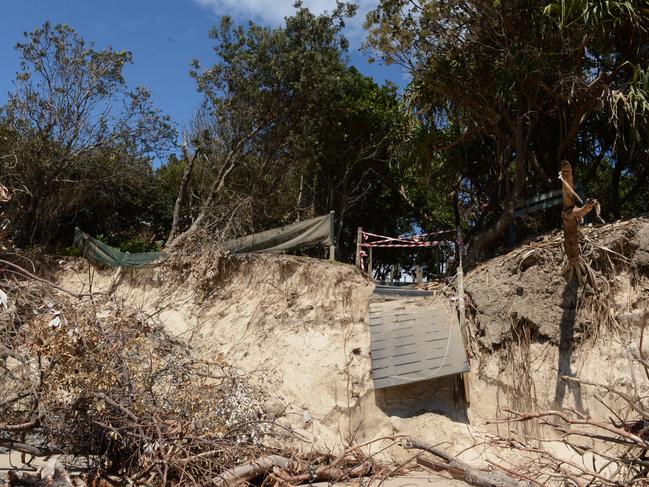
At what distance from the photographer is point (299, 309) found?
1177 cm

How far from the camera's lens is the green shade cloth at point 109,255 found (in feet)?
44.9

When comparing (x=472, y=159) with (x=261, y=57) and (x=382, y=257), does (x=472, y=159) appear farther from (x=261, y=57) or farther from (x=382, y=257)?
(x=382, y=257)

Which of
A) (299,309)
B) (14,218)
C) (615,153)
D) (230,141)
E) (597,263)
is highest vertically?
(230,141)

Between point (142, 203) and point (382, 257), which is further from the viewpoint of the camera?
point (382, 257)

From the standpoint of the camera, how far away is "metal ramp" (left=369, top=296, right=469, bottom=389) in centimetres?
980

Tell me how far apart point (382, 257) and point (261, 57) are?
8.33m

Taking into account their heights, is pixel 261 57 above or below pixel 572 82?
above

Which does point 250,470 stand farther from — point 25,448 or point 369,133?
point 369,133

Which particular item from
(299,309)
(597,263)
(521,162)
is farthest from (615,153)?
(299,309)

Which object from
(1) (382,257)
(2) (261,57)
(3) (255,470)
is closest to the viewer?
(3) (255,470)

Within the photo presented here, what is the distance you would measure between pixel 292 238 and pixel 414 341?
11.2 ft

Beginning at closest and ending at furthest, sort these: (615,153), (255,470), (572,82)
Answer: (255,470)
(572,82)
(615,153)

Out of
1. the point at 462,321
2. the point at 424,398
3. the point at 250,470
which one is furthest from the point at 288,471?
the point at 462,321

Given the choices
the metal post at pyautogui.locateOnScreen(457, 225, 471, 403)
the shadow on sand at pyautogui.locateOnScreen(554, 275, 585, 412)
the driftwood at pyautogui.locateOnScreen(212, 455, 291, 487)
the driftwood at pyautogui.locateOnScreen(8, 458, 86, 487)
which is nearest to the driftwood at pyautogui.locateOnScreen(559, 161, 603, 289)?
the shadow on sand at pyautogui.locateOnScreen(554, 275, 585, 412)
